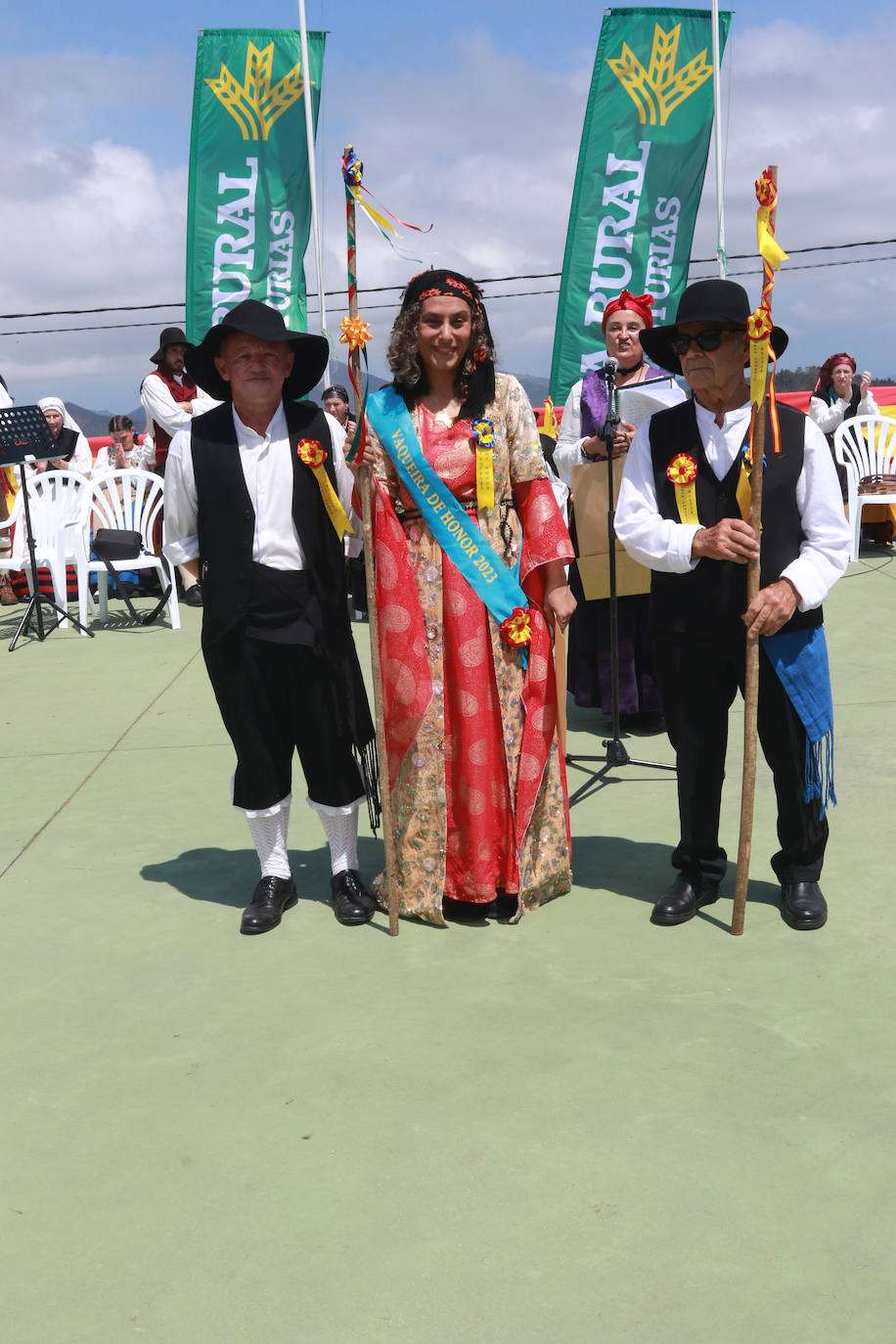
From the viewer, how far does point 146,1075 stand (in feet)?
9.37

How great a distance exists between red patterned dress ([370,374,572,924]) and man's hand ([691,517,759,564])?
0.51 metres

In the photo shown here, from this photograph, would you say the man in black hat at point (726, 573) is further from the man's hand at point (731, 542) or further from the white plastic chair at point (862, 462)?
the white plastic chair at point (862, 462)

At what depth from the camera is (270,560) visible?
11.8 feet

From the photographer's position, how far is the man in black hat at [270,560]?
352 cm

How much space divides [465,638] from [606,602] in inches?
85.6

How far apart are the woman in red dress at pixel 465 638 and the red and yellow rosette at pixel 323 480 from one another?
10 centimetres

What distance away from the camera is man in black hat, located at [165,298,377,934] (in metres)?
3.52

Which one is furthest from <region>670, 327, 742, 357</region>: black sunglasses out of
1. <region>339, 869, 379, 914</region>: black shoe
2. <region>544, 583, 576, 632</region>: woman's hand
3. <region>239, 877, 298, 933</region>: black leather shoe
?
<region>239, 877, 298, 933</region>: black leather shoe

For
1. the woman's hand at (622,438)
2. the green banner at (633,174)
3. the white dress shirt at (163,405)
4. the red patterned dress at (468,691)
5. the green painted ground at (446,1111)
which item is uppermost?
the green banner at (633,174)

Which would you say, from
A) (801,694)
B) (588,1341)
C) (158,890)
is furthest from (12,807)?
(588,1341)

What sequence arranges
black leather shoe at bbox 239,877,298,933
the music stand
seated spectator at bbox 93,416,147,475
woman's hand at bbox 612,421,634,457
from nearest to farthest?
black leather shoe at bbox 239,877,298,933 < woman's hand at bbox 612,421,634,457 < the music stand < seated spectator at bbox 93,416,147,475

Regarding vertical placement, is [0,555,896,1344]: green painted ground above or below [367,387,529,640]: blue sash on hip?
below

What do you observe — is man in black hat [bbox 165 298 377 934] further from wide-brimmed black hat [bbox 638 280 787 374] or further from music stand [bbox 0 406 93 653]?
music stand [bbox 0 406 93 653]

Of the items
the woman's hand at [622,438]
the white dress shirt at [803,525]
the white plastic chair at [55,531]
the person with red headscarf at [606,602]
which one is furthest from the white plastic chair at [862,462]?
the white dress shirt at [803,525]
